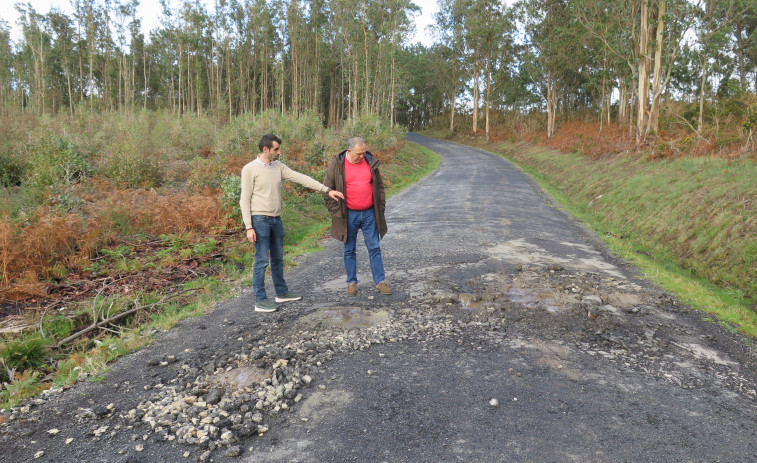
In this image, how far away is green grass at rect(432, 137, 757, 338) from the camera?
689 centimetres

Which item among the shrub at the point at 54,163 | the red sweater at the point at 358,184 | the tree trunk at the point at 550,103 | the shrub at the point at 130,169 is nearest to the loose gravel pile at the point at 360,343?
the red sweater at the point at 358,184

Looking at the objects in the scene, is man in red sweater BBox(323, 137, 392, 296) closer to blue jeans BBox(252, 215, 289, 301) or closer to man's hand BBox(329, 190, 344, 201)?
man's hand BBox(329, 190, 344, 201)

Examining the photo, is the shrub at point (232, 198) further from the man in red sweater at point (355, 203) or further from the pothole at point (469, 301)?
the pothole at point (469, 301)

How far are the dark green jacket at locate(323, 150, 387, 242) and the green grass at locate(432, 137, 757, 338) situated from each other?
4.33 meters

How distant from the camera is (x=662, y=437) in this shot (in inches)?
122

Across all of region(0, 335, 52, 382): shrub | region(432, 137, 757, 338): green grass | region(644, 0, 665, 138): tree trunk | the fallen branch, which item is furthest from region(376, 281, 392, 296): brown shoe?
region(644, 0, 665, 138): tree trunk

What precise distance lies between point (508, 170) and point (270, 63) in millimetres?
32210

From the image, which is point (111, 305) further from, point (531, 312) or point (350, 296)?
point (531, 312)

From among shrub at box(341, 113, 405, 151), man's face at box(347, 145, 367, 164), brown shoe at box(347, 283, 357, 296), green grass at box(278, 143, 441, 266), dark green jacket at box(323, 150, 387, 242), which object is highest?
shrub at box(341, 113, 405, 151)

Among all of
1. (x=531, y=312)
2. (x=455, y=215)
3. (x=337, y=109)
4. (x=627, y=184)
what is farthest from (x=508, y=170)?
(x=337, y=109)

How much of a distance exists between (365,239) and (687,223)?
305 inches

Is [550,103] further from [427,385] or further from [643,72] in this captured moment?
[427,385]

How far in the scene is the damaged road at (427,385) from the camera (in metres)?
3.00

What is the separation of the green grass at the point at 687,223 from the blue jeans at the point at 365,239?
13.7ft
